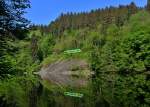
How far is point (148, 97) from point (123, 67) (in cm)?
7440

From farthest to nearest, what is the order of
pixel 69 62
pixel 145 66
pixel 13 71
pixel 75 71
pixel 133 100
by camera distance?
pixel 69 62, pixel 75 71, pixel 145 66, pixel 133 100, pixel 13 71

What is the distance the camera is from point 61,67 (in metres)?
190

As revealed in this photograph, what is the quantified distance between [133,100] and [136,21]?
102 m

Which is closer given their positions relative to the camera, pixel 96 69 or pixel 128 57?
pixel 128 57

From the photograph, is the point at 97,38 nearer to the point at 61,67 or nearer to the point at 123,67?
the point at 61,67

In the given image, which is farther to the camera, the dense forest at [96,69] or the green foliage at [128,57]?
the green foliage at [128,57]

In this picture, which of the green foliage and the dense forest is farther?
the green foliage

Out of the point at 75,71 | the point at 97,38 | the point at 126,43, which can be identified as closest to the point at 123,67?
the point at 126,43

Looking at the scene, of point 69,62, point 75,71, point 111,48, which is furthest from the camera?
point 69,62

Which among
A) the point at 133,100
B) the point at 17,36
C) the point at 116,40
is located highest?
the point at 116,40

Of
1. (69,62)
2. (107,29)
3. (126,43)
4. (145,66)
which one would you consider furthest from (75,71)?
(145,66)

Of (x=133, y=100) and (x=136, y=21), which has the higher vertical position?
→ (x=136, y=21)

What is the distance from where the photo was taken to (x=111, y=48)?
5595 inches

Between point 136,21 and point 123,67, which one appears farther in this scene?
point 136,21
